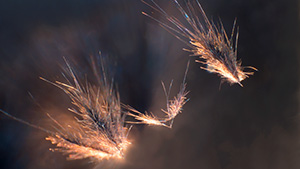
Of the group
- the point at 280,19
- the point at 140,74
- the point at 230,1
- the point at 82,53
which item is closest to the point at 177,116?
the point at 140,74

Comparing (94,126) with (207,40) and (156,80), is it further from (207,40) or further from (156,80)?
(207,40)

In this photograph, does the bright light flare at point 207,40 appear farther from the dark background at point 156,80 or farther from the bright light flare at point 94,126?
the bright light flare at point 94,126

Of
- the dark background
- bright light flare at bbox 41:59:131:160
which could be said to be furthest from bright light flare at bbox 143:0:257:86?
bright light flare at bbox 41:59:131:160

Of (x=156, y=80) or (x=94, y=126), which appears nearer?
(x=94, y=126)

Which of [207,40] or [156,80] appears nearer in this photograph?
[207,40]

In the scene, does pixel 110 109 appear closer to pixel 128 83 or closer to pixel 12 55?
pixel 128 83

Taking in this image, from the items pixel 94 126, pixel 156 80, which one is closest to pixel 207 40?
pixel 156 80

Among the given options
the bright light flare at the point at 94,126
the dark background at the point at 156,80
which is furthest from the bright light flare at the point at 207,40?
the bright light flare at the point at 94,126

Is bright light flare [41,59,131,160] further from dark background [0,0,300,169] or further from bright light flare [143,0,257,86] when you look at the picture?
bright light flare [143,0,257,86]
